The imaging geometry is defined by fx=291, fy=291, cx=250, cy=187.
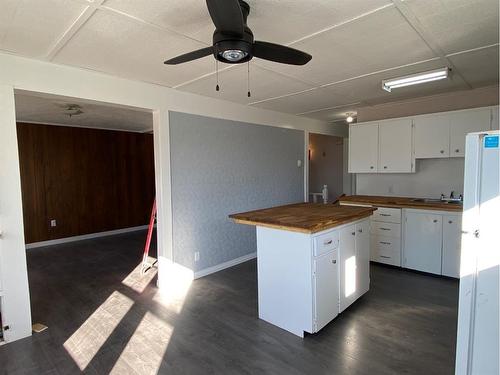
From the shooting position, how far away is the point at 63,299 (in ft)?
10.3

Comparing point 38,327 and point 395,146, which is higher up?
point 395,146

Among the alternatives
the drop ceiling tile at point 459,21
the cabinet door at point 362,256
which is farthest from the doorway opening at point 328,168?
the drop ceiling tile at point 459,21

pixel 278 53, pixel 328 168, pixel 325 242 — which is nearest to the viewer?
pixel 278 53

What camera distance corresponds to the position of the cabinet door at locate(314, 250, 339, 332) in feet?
7.64

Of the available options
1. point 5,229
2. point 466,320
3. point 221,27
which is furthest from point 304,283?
point 5,229

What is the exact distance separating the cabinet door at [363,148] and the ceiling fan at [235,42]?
115 inches

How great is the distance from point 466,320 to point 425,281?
7.66 feet

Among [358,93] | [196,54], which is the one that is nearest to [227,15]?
[196,54]

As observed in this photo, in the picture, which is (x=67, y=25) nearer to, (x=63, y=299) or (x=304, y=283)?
(x=304, y=283)

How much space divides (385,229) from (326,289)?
77.3 inches

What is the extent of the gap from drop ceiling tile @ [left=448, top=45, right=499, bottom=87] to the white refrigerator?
5.54 ft

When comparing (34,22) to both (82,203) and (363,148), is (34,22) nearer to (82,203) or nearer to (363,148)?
(363,148)

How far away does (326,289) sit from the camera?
7.93 feet

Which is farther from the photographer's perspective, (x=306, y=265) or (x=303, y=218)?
(x=303, y=218)
